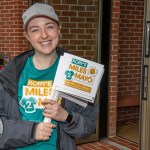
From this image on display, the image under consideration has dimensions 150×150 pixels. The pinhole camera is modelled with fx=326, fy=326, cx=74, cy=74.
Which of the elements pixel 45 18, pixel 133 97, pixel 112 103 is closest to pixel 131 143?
pixel 112 103

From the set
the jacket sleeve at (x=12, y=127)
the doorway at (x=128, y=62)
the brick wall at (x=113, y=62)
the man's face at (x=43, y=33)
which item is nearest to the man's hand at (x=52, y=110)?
the jacket sleeve at (x=12, y=127)

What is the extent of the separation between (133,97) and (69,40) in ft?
6.85

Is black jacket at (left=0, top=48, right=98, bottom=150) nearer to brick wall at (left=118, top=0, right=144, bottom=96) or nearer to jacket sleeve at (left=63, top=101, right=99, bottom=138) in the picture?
jacket sleeve at (left=63, top=101, right=99, bottom=138)

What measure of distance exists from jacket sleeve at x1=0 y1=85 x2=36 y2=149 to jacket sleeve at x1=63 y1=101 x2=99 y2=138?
196 mm

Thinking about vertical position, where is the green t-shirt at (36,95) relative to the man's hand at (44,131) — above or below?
above

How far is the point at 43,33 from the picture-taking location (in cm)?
169

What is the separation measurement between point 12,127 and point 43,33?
508 mm

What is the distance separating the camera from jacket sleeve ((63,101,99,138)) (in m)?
1.71

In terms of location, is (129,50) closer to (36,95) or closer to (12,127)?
(36,95)

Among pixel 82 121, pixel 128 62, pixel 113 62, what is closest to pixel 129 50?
pixel 128 62

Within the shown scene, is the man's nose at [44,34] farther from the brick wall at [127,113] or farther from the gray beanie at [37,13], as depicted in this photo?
the brick wall at [127,113]

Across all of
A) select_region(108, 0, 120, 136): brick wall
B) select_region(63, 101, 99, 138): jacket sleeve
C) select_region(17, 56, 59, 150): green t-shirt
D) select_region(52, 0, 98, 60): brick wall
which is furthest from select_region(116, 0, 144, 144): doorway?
select_region(17, 56, 59, 150): green t-shirt

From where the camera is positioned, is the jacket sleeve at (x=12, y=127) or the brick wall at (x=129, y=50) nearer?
the jacket sleeve at (x=12, y=127)

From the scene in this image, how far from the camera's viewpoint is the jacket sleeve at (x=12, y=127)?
1650mm
